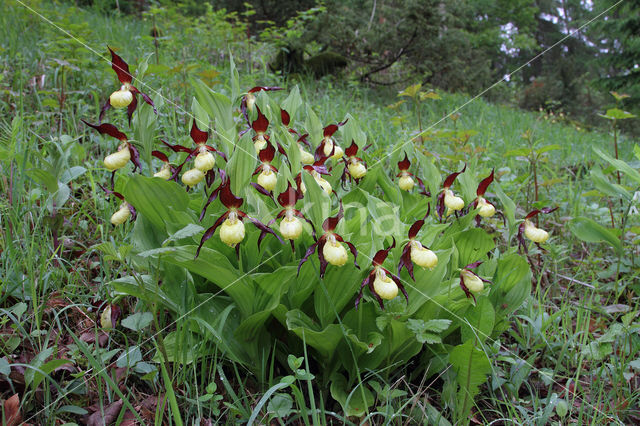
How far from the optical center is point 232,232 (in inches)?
39.1

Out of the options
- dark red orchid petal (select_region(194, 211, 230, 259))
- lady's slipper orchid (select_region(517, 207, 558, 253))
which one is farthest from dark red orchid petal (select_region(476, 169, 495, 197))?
dark red orchid petal (select_region(194, 211, 230, 259))

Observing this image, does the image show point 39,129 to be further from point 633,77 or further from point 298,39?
point 633,77

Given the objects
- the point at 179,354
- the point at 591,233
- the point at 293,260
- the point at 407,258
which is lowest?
the point at 179,354

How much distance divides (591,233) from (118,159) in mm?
1763

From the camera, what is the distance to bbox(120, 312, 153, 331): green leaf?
47.5 inches

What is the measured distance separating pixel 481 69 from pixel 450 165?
482 cm

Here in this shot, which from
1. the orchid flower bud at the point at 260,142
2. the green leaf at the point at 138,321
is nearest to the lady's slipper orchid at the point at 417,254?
the orchid flower bud at the point at 260,142

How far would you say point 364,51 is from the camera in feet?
19.1

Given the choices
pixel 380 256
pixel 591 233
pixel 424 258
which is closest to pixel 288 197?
pixel 380 256

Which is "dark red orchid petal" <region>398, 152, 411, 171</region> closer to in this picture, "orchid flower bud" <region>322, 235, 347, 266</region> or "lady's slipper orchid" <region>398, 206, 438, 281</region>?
"lady's slipper orchid" <region>398, 206, 438, 281</region>

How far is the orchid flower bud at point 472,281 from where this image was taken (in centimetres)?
110

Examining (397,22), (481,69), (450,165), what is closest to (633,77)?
(481,69)

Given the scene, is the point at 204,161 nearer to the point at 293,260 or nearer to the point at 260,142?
the point at 260,142

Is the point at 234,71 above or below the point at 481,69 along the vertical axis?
above
